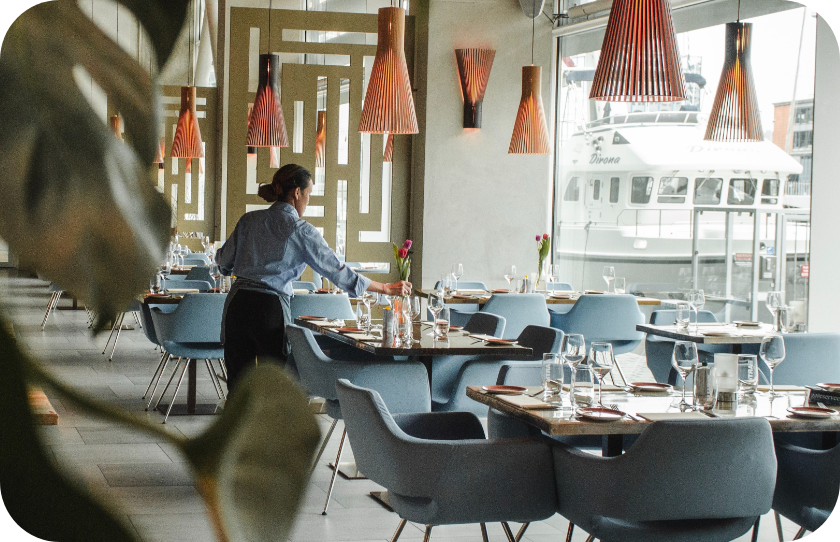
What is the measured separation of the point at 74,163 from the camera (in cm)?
18

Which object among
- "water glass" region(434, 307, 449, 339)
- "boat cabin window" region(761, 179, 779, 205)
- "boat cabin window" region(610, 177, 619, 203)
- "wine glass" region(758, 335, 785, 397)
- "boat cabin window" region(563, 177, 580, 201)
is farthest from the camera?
"boat cabin window" region(563, 177, 580, 201)

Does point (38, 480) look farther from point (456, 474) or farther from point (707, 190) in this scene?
point (707, 190)

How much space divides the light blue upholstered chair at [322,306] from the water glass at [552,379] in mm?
2789

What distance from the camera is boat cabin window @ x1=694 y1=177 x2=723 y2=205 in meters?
8.08

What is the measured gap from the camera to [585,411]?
2959 millimetres

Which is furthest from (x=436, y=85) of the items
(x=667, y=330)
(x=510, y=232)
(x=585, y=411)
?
(x=585, y=411)

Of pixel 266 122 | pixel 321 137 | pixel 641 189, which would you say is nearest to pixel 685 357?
pixel 266 122

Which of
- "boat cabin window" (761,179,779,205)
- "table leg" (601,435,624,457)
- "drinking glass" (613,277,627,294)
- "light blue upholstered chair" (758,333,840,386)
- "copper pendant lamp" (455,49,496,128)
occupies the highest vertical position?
"copper pendant lamp" (455,49,496,128)

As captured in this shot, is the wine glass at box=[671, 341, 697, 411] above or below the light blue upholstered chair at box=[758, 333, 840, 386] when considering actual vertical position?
above

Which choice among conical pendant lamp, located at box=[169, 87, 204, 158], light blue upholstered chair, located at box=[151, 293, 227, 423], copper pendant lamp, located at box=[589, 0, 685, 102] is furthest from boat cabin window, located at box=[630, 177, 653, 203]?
conical pendant lamp, located at box=[169, 87, 204, 158]

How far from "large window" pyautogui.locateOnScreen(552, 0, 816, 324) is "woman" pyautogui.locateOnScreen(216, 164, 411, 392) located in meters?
3.57

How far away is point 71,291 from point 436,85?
8.69 metres

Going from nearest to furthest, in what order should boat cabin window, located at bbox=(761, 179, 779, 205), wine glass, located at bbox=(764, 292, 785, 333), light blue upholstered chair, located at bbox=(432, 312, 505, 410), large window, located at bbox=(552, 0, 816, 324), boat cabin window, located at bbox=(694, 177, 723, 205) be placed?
light blue upholstered chair, located at bbox=(432, 312, 505, 410)
wine glass, located at bbox=(764, 292, 785, 333)
large window, located at bbox=(552, 0, 816, 324)
boat cabin window, located at bbox=(761, 179, 779, 205)
boat cabin window, located at bbox=(694, 177, 723, 205)

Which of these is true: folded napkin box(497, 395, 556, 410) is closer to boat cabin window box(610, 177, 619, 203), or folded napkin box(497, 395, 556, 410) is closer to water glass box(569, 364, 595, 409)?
water glass box(569, 364, 595, 409)
